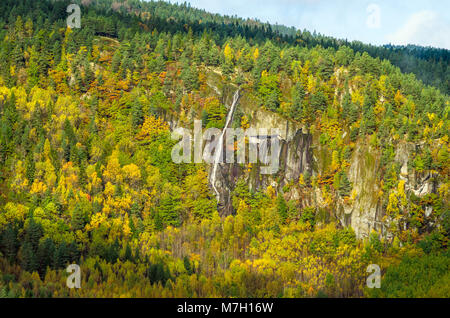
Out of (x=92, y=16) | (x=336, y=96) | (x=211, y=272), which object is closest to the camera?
(x=211, y=272)

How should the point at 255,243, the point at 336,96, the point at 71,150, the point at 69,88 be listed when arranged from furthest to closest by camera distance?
the point at 69,88
the point at 336,96
the point at 71,150
the point at 255,243

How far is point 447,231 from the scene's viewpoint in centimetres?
10312

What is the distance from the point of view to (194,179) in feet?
401

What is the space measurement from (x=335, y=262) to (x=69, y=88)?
93.8 m

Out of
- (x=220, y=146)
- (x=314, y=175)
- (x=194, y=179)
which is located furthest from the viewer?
(x=220, y=146)

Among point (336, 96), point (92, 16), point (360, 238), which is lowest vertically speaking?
point (360, 238)

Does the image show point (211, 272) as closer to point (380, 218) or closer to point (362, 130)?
point (380, 218)

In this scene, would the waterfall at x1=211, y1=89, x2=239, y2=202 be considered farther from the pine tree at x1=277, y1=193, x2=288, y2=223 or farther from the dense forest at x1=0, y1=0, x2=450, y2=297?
the pine tree at x1=277, y1=193, x2=288, y2=223

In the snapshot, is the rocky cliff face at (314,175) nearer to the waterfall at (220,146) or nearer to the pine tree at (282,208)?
the waterfall at (220,146)

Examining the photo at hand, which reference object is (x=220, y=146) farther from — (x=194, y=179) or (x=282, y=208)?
(x=282, y=208)

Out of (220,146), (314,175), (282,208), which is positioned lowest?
(282,208)

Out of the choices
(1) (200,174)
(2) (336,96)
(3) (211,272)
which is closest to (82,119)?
(1) (200,174)

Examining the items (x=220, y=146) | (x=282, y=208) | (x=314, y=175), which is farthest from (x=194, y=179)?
(x=314, y=175)

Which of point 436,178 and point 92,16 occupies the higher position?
point 92,16
